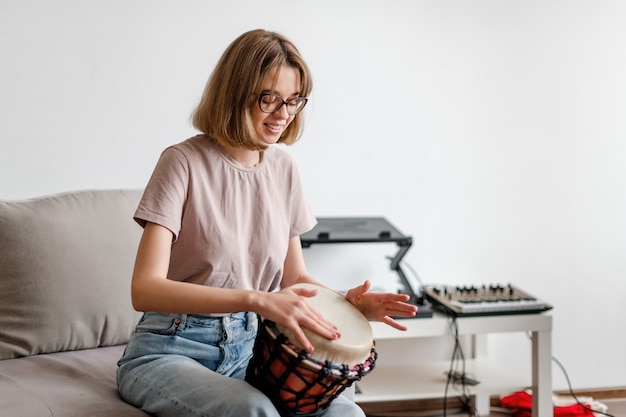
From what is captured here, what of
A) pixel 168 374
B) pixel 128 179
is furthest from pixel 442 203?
pixel 168 374

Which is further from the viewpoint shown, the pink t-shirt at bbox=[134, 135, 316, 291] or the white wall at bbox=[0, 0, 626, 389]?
the white wall at bbox=[0, 0, 626, 389]

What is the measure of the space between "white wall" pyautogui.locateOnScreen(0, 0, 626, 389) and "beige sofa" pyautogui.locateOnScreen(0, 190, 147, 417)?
464 millimetres

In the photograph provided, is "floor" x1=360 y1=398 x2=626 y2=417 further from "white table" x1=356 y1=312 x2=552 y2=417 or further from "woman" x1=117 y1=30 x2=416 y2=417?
"woman" x1=117 y1=30 x2=416 y2=417

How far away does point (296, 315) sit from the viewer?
162 centimetres

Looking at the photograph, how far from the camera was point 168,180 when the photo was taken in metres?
1.87

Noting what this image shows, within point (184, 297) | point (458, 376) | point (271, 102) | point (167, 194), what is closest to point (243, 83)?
point (271, 102)

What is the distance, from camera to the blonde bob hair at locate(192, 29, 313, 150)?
6.25 feet

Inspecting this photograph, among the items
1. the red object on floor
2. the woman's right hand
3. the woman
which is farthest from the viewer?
the red object on floor

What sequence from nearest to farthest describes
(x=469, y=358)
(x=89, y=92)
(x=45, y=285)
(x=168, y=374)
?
(x=168, y=374) → (x=45, y=285) → (x=89, y=92) → (x=469, y=358)

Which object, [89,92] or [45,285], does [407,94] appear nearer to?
[89,92]

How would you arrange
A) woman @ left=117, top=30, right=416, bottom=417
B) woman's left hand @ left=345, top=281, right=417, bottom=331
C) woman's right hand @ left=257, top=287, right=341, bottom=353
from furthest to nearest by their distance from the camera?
woman's left hand @ left=345, top=281, right=417, bottom=331 → woman @ left=117, top=30, right=416, bottom=417 → woman's right hand @ left=257, top=287, right=341, bottom=353

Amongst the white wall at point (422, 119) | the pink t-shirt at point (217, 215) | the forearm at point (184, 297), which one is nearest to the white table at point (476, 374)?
the white wall at point (422, 119)

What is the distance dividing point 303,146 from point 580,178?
3.94 ft

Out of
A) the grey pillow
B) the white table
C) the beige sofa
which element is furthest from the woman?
the white table
